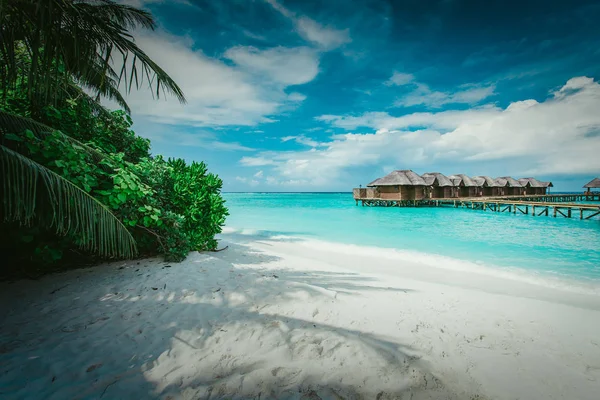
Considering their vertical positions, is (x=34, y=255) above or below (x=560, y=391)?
above

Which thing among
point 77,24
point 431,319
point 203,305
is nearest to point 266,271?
point 203,305

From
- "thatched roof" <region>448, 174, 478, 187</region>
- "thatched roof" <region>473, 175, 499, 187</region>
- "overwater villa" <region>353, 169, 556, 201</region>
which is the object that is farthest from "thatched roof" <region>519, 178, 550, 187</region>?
"thatched roof" <region>448, 174, 478, 187</region>

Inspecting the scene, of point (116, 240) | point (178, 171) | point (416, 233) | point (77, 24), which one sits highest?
point (77, 24)

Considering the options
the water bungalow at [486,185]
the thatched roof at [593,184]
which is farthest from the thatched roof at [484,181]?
the thatched roof at [593,184]

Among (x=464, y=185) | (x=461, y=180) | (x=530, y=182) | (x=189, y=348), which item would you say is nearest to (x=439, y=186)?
(x=461, y=180)

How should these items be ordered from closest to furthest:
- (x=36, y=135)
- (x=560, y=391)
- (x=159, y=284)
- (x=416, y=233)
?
(x=560, y=391) < (x=36, y=135) < (x=159, y=284) < (x=416, y=233)

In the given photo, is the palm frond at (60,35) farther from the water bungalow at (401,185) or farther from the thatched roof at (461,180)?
the thatched roof at (461,180)

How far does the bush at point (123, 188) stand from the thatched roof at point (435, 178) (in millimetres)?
34841

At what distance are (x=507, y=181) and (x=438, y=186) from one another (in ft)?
67.3

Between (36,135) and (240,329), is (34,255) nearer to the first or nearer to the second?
(36,135)

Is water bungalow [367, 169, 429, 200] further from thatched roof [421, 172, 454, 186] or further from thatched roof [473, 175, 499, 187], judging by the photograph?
thatched roof [473, 175, 499, 187]

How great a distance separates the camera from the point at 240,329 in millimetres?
2967

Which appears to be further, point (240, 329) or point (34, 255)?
point (34, 255)

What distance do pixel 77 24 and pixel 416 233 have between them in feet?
51.3
